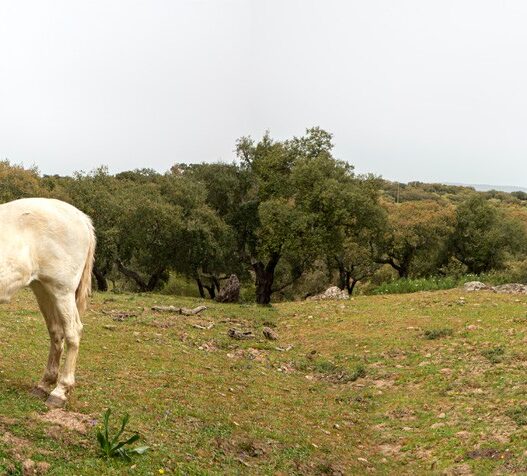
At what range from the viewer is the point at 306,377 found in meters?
11.7

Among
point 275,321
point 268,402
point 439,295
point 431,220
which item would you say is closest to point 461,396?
point 268,402

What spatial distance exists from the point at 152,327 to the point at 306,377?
4.87 meters

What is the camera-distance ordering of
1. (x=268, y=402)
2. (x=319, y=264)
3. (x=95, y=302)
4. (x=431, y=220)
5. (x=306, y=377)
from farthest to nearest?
(x=319, y=264), (x=431, y=220), (x=95, y=302), (x=306, y=377), (x=268, y=402)

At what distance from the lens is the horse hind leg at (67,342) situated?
657 centimetres

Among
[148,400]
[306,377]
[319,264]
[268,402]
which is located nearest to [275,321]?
[306,377]

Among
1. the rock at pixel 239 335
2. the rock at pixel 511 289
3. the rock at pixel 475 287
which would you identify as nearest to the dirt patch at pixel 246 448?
the rock at pixel 239 335

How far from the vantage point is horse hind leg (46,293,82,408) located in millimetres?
6566

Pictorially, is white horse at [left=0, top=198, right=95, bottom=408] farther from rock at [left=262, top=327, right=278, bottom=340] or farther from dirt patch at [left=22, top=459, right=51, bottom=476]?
rock at [left=262, top=327, right=278, bottom=340]

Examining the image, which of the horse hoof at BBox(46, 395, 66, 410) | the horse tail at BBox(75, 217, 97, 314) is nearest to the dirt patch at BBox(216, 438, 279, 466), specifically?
the horse hoof at BBox(46, 395, 66, 410)

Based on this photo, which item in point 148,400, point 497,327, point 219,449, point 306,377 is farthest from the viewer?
point 497,327

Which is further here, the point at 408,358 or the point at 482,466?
the point at 408,358

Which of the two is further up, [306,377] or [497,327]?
[497,327]

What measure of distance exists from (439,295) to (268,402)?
1464 cm

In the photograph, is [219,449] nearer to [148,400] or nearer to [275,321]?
[148,400]
